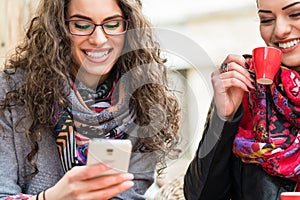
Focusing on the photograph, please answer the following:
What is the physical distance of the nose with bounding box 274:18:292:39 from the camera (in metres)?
1.49

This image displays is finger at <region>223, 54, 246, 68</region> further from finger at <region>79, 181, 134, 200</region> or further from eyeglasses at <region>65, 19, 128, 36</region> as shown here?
finger at <region>79, 181, 134, 200</region>

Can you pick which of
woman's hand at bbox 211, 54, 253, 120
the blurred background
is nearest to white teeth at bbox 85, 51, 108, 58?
woman's hand at bbox 211, 54, 253, 120

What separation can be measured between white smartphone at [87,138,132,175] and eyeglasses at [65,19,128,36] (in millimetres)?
548

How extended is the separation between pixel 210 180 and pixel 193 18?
Result: 6.58 ft

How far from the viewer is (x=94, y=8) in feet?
5.20

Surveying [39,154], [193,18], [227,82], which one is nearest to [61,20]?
[39,154]

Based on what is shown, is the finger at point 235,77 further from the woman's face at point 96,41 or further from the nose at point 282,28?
the woman's face at point 96,41

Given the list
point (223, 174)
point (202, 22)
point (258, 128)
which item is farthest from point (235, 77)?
point (202, 22)

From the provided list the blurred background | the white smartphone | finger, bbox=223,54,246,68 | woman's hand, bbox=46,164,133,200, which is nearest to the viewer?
the white smartphone

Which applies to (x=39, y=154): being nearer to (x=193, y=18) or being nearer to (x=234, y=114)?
(x=234, y=114)

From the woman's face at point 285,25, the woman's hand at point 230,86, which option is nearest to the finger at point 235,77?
the woman's hand at point 230,86

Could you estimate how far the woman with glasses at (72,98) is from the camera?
5.26 ft

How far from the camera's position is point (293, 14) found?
149 cm

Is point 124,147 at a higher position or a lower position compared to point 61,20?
lower
